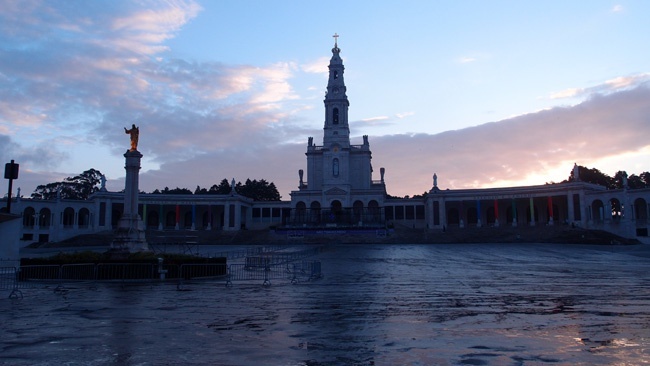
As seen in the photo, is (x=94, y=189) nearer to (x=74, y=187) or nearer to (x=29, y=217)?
(x=74, y=187)

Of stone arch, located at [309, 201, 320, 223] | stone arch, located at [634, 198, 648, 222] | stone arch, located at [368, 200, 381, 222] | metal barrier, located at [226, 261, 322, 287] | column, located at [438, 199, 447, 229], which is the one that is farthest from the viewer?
stone arch, located at [309, 201, 320, 223]

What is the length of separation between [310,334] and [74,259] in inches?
704

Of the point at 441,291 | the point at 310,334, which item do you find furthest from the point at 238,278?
the point at 310,334

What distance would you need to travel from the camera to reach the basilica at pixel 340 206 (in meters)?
80.4

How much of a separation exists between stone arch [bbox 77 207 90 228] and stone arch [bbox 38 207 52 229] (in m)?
4.82

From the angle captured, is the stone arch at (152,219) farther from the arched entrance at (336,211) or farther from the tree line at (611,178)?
the tree line at (611,178)

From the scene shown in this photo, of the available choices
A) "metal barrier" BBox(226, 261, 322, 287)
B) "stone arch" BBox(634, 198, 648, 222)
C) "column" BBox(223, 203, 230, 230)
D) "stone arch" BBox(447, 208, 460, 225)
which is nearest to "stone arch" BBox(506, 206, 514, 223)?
"stone arch" BBox(447, 208, 460, 225)

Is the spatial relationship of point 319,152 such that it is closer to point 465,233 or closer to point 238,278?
point 465,233

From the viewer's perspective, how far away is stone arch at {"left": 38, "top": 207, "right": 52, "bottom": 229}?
9112 cm

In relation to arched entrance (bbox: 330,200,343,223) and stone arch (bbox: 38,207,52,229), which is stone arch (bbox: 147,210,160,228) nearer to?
stone arch (bbox: 38,207,52,229)

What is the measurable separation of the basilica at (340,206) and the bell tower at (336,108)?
0.19 metres

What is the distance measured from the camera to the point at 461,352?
9.40 m

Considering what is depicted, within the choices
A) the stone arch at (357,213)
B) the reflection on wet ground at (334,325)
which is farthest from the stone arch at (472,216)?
the reflection on wet ground at (334,325)

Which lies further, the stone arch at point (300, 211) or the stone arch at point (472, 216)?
the stone arch at point (472, 216)
